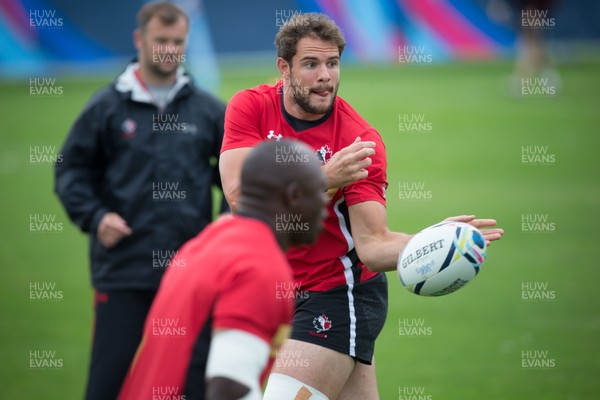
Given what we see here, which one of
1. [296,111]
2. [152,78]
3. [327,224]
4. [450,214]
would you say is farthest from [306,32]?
[450,214]

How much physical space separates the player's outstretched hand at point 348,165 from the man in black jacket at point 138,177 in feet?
7.56

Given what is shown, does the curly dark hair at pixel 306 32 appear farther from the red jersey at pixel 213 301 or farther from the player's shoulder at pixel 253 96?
the red jersey at pixel 213 301

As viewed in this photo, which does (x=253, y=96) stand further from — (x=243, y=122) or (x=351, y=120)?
(x=351, y=120)

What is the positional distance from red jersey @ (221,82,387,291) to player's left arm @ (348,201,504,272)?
15cm

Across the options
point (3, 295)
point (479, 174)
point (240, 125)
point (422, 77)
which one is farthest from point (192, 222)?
point (422, 77)

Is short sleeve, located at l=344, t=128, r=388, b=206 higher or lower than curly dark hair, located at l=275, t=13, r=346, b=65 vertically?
lower

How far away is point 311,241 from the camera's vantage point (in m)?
4.15

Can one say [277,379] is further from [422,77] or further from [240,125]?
[422,77]

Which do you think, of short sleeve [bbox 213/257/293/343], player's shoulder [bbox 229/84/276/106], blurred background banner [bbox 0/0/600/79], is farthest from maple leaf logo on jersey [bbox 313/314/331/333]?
blurred background banner [bbox 0/0/600/79]

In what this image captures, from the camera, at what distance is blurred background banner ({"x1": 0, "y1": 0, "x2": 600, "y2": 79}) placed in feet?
89.5

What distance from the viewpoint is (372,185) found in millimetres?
5965

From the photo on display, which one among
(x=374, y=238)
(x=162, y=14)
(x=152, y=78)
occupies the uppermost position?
(x=162, y=14)

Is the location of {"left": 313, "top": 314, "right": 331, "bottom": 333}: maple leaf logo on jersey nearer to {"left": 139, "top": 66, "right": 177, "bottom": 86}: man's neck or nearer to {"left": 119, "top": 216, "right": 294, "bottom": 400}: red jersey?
{"left": 119, "top": 216, "right": 294, "bottom": 400}: red jersey

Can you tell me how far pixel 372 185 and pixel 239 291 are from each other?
2.44m
